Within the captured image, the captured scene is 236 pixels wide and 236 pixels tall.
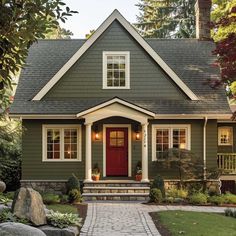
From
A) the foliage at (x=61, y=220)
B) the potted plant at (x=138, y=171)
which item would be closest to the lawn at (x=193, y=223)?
the foliage at (x=61, y=220)

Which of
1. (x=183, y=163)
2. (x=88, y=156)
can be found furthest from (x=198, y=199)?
(x=88, y=156)

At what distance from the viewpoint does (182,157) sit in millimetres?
18094

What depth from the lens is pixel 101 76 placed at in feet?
63.2

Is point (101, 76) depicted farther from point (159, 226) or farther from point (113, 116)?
point (159, 226)

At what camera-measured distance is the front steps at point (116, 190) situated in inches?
679

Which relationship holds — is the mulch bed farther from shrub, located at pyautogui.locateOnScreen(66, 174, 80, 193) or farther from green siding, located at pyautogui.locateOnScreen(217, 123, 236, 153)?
green siding, located at pyautogui.locateOnScreen(217, 123, 236, 153)

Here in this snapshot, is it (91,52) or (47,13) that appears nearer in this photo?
(47,13)

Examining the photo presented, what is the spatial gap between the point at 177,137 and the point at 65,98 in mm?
4967

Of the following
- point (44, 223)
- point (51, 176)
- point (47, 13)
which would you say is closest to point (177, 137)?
point (51, 176)

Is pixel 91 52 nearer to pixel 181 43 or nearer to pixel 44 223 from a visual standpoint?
pixel 181 43

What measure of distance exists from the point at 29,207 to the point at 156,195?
23.3 feet

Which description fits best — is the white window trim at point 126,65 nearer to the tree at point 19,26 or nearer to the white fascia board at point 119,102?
the white fascia board at point 119,102

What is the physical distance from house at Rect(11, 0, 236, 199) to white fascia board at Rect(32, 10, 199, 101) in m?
0.04

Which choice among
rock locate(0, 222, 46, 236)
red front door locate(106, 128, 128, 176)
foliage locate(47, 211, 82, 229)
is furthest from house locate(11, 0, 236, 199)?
rock locate(0, 222, 46, 236)
